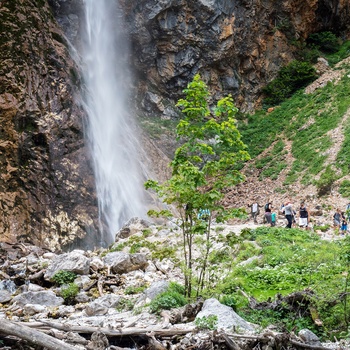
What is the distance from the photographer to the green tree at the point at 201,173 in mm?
6953

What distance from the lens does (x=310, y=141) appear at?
89.7 ft

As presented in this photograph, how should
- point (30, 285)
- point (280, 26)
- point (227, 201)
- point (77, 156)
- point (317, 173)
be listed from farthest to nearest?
point (280, 26) < point (227, 201) < point (317, 173) < point (77, 156) < point (30, 285)

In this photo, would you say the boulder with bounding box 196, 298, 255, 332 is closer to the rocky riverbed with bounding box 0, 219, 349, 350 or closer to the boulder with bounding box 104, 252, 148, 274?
the rocky riverbed with bounding box 0, 219, 349, 350

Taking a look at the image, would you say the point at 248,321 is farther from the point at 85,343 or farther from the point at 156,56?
the point at 156,56

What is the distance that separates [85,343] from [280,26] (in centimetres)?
3422

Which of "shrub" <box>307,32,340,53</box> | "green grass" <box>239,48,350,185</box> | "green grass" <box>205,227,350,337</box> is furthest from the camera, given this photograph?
"shrub" <box>307,32,340,53</box>

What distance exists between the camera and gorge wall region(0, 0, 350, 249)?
A: 16484 mm

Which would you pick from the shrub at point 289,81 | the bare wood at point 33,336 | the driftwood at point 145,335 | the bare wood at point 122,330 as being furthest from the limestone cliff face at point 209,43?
the bare wood at point 33,336

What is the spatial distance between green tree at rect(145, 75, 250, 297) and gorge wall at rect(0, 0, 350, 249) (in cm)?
990

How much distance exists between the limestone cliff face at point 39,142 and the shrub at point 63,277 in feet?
20.5

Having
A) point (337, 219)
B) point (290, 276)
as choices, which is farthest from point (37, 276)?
point (337, 219)

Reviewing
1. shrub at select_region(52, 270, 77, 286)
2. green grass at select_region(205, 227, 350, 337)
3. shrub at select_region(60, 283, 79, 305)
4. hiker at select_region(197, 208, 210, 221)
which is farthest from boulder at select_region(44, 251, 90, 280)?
hiker at select_region(197, 208, 210, 221)

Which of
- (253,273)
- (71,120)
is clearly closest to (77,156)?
(71,120)

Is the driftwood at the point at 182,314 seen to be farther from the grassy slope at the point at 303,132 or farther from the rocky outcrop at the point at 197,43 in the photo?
the rocky outcrop at the point at 197,43
